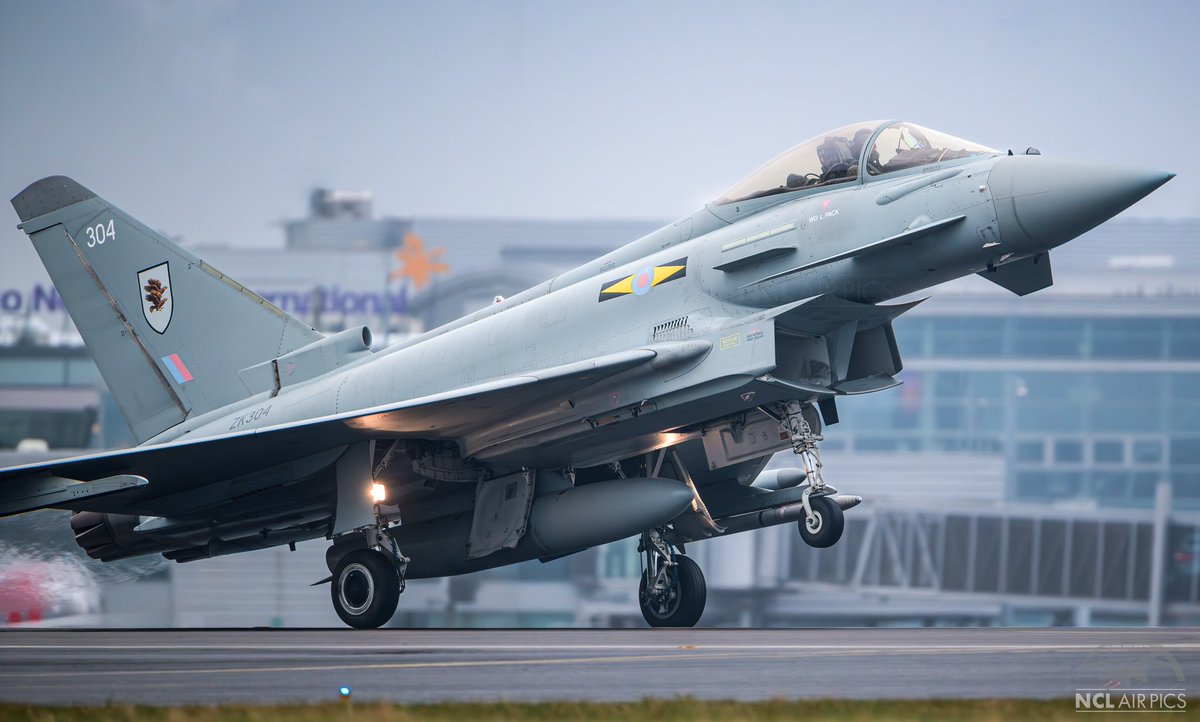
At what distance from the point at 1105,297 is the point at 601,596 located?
100ft

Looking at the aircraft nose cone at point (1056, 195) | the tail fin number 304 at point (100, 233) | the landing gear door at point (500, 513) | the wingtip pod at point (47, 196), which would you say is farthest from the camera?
the wingtip pod at point (47, 196)

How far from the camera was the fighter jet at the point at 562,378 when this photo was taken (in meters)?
11.1

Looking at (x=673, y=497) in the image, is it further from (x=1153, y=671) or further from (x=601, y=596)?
(x=601, y=596)

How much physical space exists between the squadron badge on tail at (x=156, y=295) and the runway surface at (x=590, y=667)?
5.21 metres

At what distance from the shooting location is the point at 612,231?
61.0m

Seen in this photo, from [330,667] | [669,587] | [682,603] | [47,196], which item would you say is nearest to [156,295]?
[47,196]

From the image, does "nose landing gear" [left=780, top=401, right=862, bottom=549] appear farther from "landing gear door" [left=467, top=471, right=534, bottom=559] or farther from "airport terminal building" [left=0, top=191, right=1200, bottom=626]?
"airport terminal building" [left=0, top=191, right=1200, bottom=626]

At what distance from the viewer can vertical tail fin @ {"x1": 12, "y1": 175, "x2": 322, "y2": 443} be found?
1481cm

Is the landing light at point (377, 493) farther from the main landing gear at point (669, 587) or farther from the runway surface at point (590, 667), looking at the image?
the main landing gear at point (669, 587)

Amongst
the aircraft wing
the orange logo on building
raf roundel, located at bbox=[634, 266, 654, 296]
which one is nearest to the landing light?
the aircraft wing

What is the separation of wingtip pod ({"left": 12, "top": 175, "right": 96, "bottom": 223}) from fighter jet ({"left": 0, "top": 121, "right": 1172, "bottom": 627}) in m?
0.04

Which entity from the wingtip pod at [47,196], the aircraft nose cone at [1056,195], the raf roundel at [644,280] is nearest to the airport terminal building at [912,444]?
the wingtip pod at [47,196]

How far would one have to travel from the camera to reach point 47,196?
1552cm

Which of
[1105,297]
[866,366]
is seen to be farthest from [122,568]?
[1105,297]
